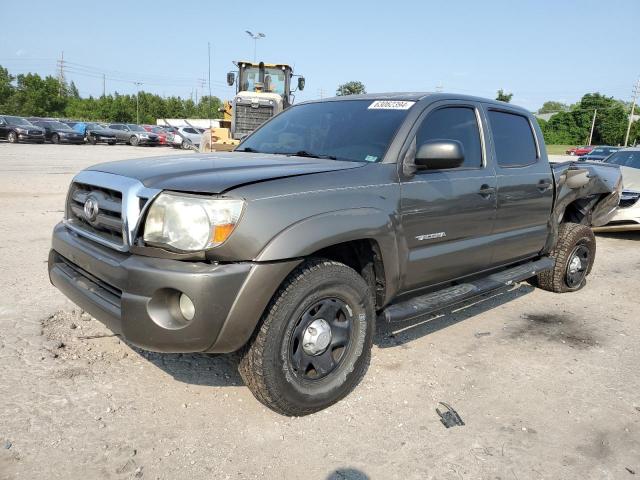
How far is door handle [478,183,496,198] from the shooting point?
3887 millimetres

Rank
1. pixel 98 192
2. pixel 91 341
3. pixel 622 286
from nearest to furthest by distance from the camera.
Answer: pixel 98 192 → pixel 91 341 → pixel 622 286

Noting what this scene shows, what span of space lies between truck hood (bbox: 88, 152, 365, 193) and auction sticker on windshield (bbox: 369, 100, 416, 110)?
2.26ft

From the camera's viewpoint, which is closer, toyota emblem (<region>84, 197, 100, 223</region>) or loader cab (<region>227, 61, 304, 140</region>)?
toyota emblem (<region>84, 197, 100, 223</region>)

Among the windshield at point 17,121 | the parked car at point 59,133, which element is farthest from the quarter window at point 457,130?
the parked car at point 59,133

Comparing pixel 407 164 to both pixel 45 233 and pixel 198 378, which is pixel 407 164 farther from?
pixel 45 233

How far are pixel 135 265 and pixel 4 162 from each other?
17.2 m

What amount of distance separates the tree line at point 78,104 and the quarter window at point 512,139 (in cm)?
4964

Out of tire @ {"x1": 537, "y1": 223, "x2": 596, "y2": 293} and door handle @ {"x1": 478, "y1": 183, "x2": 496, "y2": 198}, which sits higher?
door handle @ {"x1": 478, "y1": 183, "x2": 496, "y2": 198}

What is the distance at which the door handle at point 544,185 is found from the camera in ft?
15.3

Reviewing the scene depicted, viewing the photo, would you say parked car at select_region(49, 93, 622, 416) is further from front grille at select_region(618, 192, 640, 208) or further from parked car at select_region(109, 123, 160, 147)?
parked car at select_region(109, 123, 160, 147)

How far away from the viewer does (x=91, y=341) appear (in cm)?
368

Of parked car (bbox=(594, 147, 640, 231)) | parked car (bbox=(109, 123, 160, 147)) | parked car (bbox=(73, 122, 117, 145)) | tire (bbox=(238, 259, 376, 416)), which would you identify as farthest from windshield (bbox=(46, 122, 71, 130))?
tire (bbox=(238, 259, 376, 416))

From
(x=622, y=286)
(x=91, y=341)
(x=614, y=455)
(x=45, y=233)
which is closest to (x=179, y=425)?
(x=91, y=341)

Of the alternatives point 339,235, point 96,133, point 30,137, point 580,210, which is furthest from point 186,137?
point 339,235
